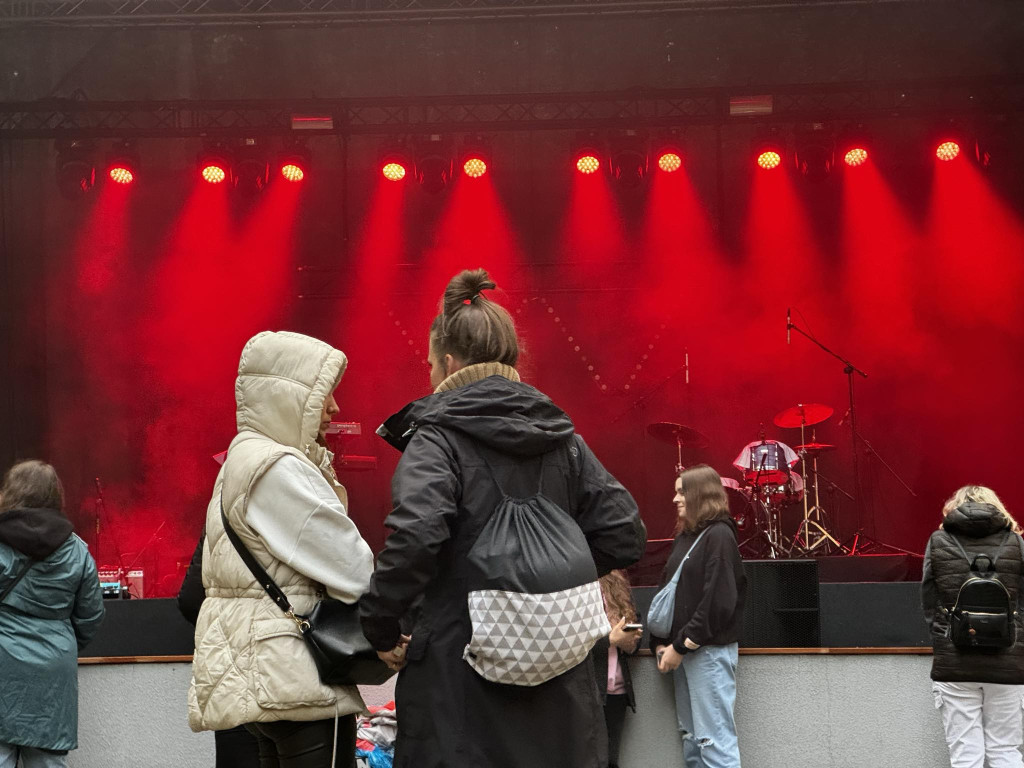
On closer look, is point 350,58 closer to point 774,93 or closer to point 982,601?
point 774,93

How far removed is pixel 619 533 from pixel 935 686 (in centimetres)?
268

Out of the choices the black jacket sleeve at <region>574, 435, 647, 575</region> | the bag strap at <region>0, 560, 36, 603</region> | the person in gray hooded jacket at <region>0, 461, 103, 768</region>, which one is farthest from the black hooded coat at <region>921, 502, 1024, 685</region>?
the bag strap at <region>0, 560, 36, 603</region>

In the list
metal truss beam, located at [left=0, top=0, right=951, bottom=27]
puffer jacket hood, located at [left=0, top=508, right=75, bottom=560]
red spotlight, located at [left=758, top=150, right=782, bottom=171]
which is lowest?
puffer jacket hood, located at [left=0, top=508, right=75, bottom=560]

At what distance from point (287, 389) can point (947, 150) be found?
938 centimetres

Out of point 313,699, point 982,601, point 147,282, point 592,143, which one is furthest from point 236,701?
point 147,282

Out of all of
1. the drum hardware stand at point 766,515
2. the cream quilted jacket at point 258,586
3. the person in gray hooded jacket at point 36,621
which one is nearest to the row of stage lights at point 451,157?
the drum hardware stand at point 766,515

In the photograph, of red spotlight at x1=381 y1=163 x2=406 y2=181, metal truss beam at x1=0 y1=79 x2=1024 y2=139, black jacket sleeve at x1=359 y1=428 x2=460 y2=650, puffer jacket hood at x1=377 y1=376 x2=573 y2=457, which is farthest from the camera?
red spotlight at x1=381 y1=163 x2=406 y2=181

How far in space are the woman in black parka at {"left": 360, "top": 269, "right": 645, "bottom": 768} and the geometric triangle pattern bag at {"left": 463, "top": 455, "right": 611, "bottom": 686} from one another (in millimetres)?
55

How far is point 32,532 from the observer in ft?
11.7

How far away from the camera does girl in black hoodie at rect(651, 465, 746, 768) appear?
4.39 meters

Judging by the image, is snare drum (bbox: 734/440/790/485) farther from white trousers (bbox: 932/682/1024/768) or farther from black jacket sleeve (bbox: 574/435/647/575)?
black jacket sleeve (bbox: 574/435/647/575)

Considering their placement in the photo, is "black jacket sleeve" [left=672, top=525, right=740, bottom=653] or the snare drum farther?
the snare drum

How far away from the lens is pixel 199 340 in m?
10.7

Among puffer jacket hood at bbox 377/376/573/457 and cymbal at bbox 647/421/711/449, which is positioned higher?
cymbal at bbox 647/421/711/449
